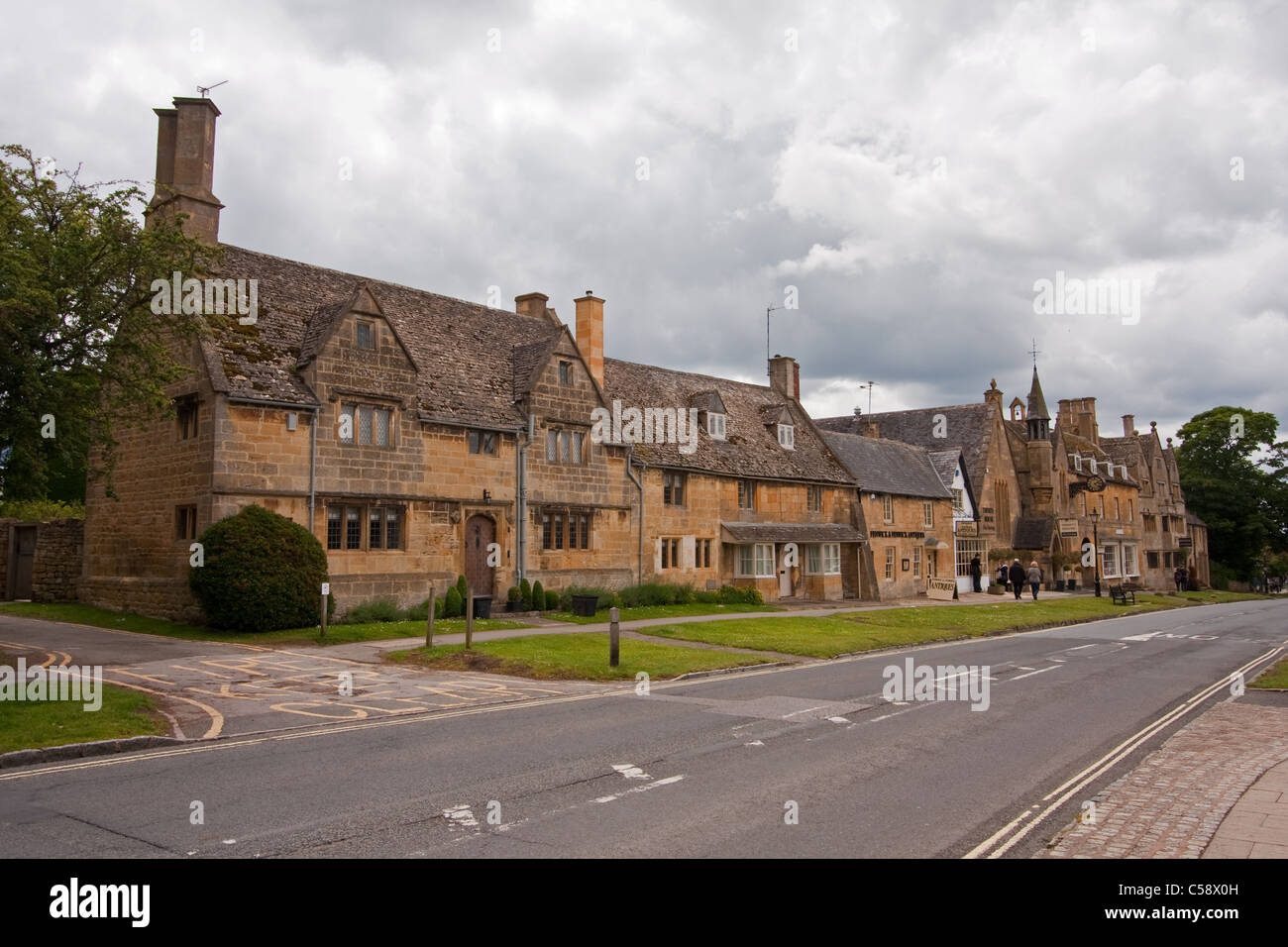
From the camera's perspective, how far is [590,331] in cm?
3744

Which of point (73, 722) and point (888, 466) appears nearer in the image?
point (73, 722)

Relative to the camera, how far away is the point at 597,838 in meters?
7.43

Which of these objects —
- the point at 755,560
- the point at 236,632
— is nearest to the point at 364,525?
the point at 236,632

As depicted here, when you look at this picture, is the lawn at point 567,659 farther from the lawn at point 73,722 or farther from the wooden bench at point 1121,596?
the wooden bench at point 1121,596

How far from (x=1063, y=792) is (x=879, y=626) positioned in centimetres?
2165

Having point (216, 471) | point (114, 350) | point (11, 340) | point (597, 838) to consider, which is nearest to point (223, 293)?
point (216, 471)

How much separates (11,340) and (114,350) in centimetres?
226

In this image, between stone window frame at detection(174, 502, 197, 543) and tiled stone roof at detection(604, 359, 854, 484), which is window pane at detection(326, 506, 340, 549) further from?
tiled stone roof at detection(604, 359, 854, 484)

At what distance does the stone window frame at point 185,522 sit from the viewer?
25359 millimetres

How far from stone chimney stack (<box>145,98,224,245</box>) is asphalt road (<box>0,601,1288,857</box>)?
19.9 m

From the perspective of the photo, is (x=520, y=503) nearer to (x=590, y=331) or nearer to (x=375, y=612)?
(x=375, y=612)

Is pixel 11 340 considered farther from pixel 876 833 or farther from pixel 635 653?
pixel 876 833

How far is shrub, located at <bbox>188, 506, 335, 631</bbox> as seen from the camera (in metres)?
→ 23.5

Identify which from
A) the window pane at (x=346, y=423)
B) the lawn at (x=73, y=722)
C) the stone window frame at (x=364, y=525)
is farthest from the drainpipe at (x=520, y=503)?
the lawn at (x=73, y=722)
